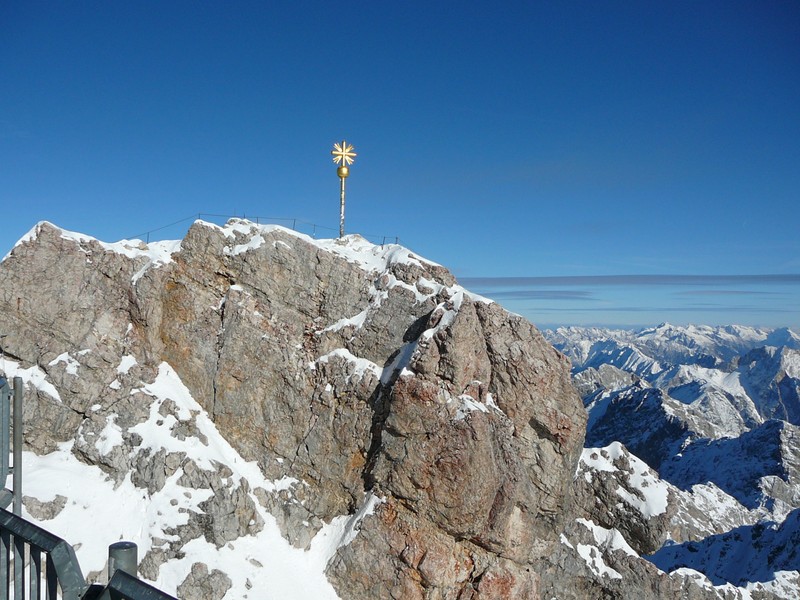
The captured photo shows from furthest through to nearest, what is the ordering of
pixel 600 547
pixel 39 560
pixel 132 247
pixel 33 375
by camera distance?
pixel 600 547, pixel 132 247, pixel 33 375, pixel 39 560

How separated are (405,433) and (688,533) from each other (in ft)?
412

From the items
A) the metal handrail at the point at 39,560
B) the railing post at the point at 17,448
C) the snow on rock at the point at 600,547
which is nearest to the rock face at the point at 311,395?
the snow on rock at the point at 600,547

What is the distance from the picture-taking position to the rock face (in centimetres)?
3635

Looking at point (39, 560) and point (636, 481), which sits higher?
point (39, 560)

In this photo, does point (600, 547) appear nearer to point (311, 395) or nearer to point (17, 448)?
point (311, 395)

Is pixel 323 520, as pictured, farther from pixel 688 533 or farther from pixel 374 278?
pixel 688 533

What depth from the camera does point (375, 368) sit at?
4147cm

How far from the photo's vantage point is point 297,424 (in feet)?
134

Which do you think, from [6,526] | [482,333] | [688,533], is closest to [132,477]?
[482,333]

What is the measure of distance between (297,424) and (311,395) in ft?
7.98

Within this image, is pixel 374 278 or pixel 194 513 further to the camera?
pixel 374 278

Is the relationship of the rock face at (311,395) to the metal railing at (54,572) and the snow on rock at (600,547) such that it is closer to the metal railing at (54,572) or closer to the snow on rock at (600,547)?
the snow on rock at (600,547)

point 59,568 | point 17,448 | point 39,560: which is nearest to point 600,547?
point 17,448

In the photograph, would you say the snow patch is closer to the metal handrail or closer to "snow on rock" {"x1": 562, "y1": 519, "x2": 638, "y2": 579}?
the metal handrail
